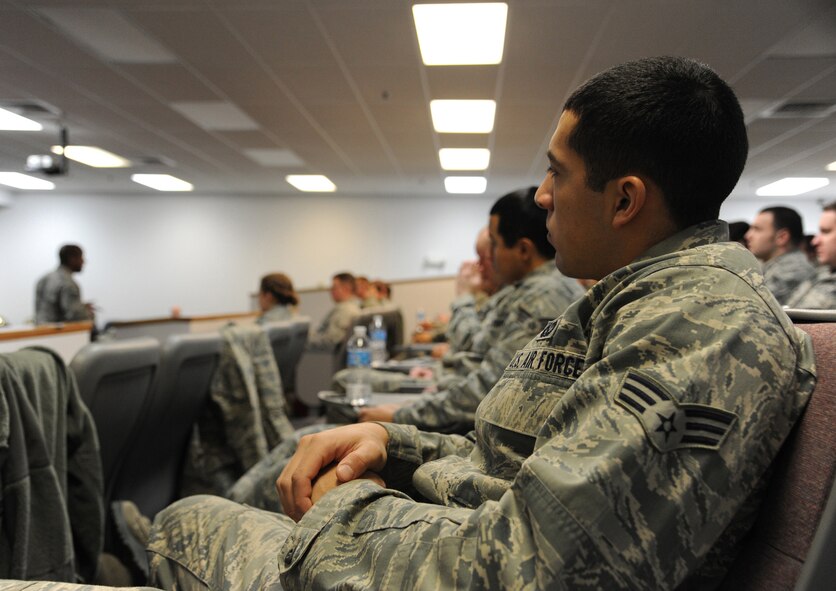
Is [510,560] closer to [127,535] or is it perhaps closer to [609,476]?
[609,476]

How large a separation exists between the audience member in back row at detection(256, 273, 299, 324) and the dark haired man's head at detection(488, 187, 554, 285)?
8.78 ft

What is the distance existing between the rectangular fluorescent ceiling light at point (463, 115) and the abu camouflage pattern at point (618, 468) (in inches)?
194

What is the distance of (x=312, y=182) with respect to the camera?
378 inches

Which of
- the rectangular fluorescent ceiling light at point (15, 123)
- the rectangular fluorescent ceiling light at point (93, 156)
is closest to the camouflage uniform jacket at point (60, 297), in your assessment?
the rectangular fluorescent ceiling light at point (15, 123)

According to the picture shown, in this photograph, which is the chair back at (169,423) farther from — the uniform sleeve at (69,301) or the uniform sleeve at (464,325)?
the uniform sleeve at (69,301)

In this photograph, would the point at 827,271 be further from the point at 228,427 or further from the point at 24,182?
the point at 24,182

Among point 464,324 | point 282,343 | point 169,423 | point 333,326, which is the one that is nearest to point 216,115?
point 333,326

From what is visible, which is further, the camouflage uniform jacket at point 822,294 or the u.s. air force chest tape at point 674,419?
the camouflage uniform jacket at point 822,294

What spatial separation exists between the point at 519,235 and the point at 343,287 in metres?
3.90

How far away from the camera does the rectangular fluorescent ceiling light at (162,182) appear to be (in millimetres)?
9227

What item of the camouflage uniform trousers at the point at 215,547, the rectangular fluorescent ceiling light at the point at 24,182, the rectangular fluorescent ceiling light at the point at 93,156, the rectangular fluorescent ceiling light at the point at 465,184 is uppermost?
the rectangular fluorescent ceiling light at the point at 93,156

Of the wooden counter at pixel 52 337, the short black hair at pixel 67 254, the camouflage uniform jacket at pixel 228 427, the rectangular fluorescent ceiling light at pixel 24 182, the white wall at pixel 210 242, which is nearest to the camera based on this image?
the wooden counter at pixel 52 337

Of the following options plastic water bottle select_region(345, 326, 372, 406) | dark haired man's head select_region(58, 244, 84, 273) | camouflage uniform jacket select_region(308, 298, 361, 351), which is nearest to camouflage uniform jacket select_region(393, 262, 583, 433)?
plastic water bottle select_region(345, 326, 372, 406)

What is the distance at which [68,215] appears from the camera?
36.2 feet
